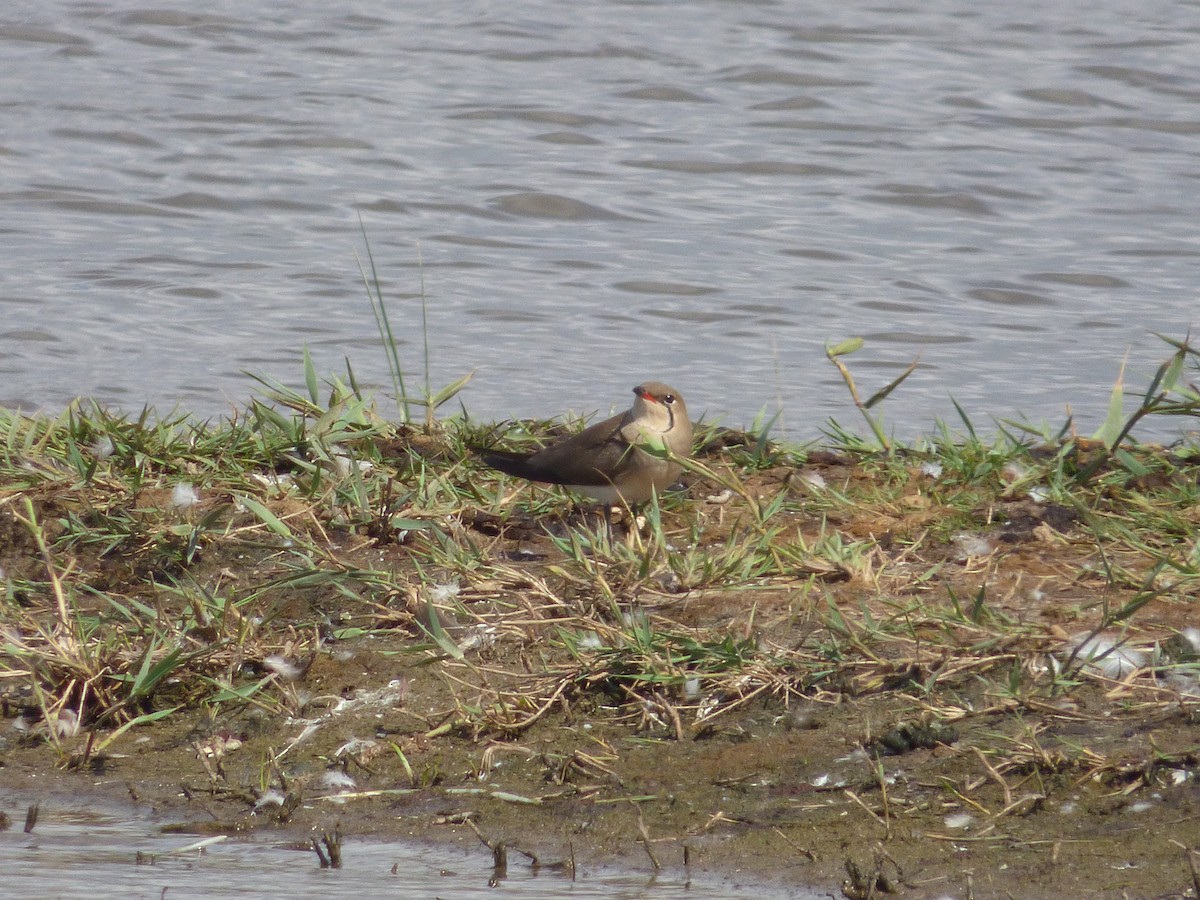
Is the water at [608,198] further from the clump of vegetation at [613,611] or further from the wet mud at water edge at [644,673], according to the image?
the wet mud at water edge at [644,673]

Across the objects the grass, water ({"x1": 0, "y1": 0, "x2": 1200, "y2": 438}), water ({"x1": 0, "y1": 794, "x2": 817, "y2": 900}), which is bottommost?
water ({"x1": 0, "y1": 0, "x2": 1200, "y2": 438})

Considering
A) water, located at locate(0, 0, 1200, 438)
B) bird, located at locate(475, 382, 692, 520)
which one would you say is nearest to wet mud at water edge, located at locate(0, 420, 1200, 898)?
bird, located at locate(475, 382, 692, 520)

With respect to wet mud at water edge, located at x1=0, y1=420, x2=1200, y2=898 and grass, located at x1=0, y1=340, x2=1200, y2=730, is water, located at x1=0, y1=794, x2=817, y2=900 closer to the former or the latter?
wet mud at water edge, located at x1=0, y1=420, x2=1200, y2=898

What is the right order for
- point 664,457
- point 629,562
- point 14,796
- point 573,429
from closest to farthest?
point 14,796 → point 629,562 → point 664,457 → point 573,429

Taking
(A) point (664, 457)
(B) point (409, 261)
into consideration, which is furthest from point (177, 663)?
(B) point (409, 261)

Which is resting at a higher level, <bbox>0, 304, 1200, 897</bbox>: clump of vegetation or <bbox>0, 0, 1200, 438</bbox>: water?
<bbox>0, 304, 1200, 897</bbox>: clump of vegetation

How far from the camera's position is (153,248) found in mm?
9375

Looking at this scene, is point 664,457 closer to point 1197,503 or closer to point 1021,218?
point 1197,503

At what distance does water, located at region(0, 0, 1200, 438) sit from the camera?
776 cm

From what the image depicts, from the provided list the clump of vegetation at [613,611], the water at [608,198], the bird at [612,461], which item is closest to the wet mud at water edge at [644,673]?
the clump of vegetation at [613,611]

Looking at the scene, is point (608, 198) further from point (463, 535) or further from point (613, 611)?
point (613, 611)

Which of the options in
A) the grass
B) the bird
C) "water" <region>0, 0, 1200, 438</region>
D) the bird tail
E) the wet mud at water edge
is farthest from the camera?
"water" <region>0, 0, 1200, 438</region>

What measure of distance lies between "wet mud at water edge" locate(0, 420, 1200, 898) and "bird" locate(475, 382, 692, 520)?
0.11 metres

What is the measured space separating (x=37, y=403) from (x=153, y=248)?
2433 millimetres
